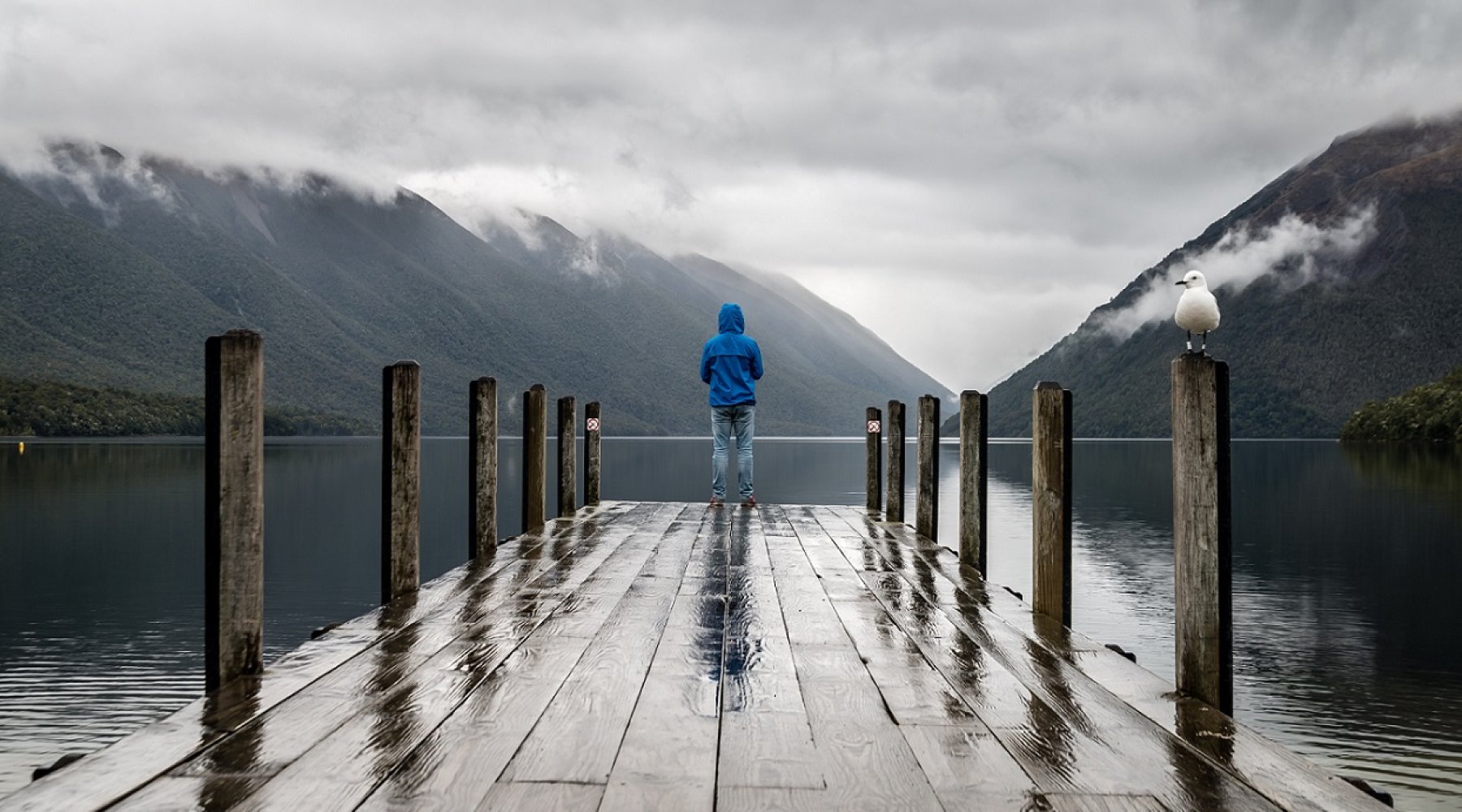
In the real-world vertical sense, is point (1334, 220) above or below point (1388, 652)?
Result: above

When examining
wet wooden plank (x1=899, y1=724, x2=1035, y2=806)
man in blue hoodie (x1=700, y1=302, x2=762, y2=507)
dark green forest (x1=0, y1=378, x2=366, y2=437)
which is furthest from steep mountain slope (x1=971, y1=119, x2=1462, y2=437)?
wet wooden plank (x1=899, y1=724, x2=1035, y2=806)

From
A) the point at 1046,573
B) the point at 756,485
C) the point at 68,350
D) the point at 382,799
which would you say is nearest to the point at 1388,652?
the point at 1046,573

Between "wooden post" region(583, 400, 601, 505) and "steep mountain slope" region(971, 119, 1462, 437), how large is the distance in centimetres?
14766

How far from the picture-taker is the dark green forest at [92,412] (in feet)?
301

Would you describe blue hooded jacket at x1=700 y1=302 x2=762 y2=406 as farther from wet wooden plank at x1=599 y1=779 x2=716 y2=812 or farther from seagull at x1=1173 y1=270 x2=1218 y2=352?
wet wooden plank at x1=599 y1=779 x2=716 y2=812

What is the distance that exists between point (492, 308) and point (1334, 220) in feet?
459

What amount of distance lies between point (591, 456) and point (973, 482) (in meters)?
6.26

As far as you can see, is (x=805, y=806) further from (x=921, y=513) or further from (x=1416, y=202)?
(x=1416, y=202)

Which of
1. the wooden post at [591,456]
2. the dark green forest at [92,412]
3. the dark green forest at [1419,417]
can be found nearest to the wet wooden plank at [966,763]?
the wooden post at [591,456]

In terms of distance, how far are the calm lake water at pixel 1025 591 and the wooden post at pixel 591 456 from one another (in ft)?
11.3

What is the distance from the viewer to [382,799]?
9.11ft

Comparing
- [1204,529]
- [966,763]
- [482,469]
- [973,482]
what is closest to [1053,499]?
[1204,529]

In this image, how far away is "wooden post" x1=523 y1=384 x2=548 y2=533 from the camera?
10.5 meters

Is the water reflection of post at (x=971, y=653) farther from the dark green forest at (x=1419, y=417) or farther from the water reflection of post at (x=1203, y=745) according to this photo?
the dark green forest at (x=1419, y=417)
